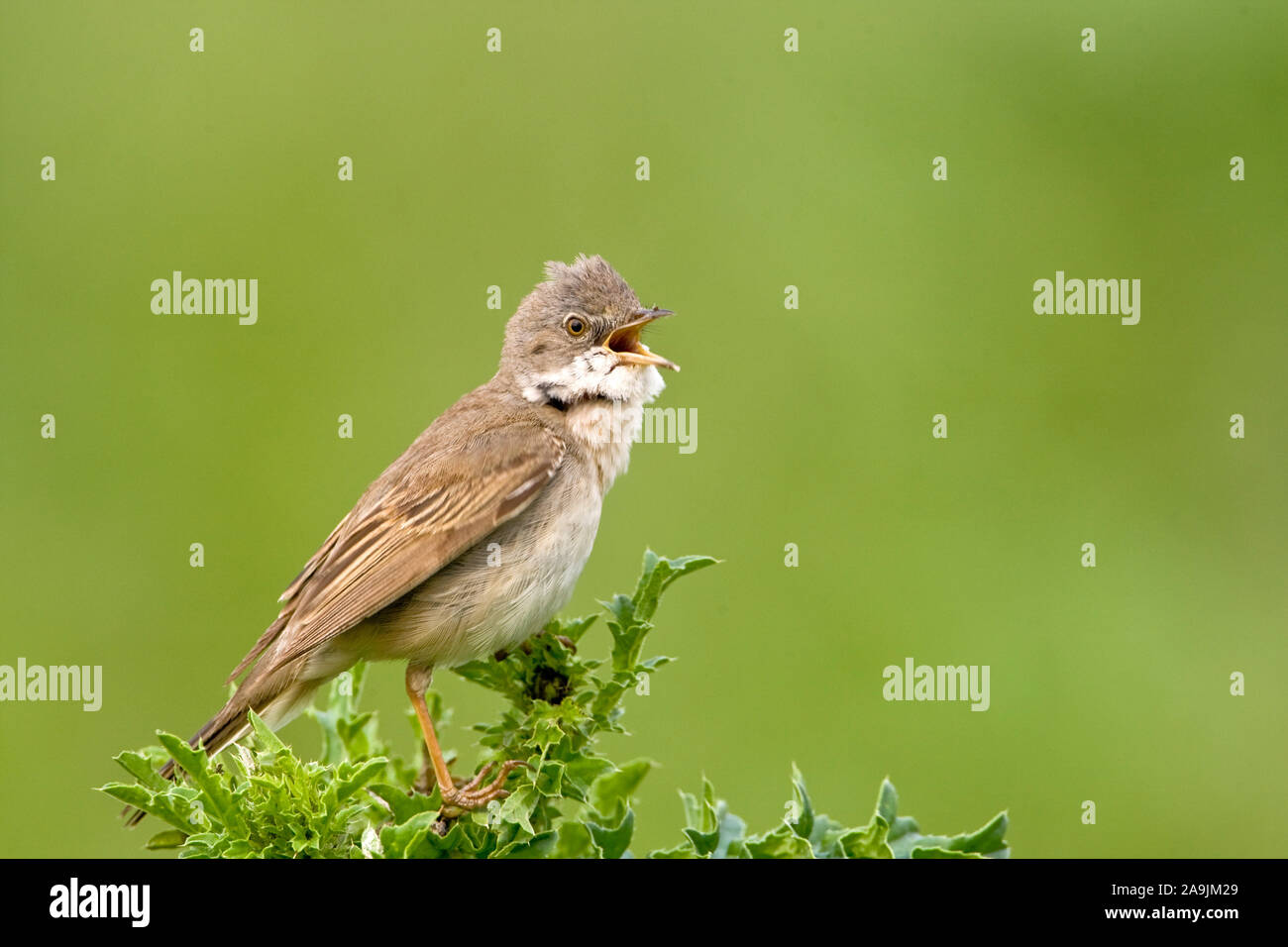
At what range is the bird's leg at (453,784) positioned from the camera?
404cm

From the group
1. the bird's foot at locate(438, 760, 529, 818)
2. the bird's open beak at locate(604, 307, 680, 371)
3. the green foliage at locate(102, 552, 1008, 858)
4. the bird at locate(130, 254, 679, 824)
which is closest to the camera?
the green foliage at locate(102, 552, 1008, 858)

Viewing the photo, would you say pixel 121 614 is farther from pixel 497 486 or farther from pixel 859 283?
pixel 859 283

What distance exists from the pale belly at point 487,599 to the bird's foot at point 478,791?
0.69 m

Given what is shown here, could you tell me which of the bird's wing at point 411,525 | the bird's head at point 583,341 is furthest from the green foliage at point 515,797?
the bird's head at point 583,341

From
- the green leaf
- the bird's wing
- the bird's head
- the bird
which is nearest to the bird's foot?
the bird

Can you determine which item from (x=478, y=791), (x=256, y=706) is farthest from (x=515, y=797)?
(x=256, y=706)

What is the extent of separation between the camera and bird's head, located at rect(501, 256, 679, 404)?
18.9 feet

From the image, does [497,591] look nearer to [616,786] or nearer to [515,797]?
[616,786]

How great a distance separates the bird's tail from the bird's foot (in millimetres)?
764

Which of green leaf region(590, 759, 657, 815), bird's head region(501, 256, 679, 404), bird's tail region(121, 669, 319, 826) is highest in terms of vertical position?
bird's head region(501, 256, 679, 404)

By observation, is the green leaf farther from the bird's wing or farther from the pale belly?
the bird's wing

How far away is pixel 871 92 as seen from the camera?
9352 mm
